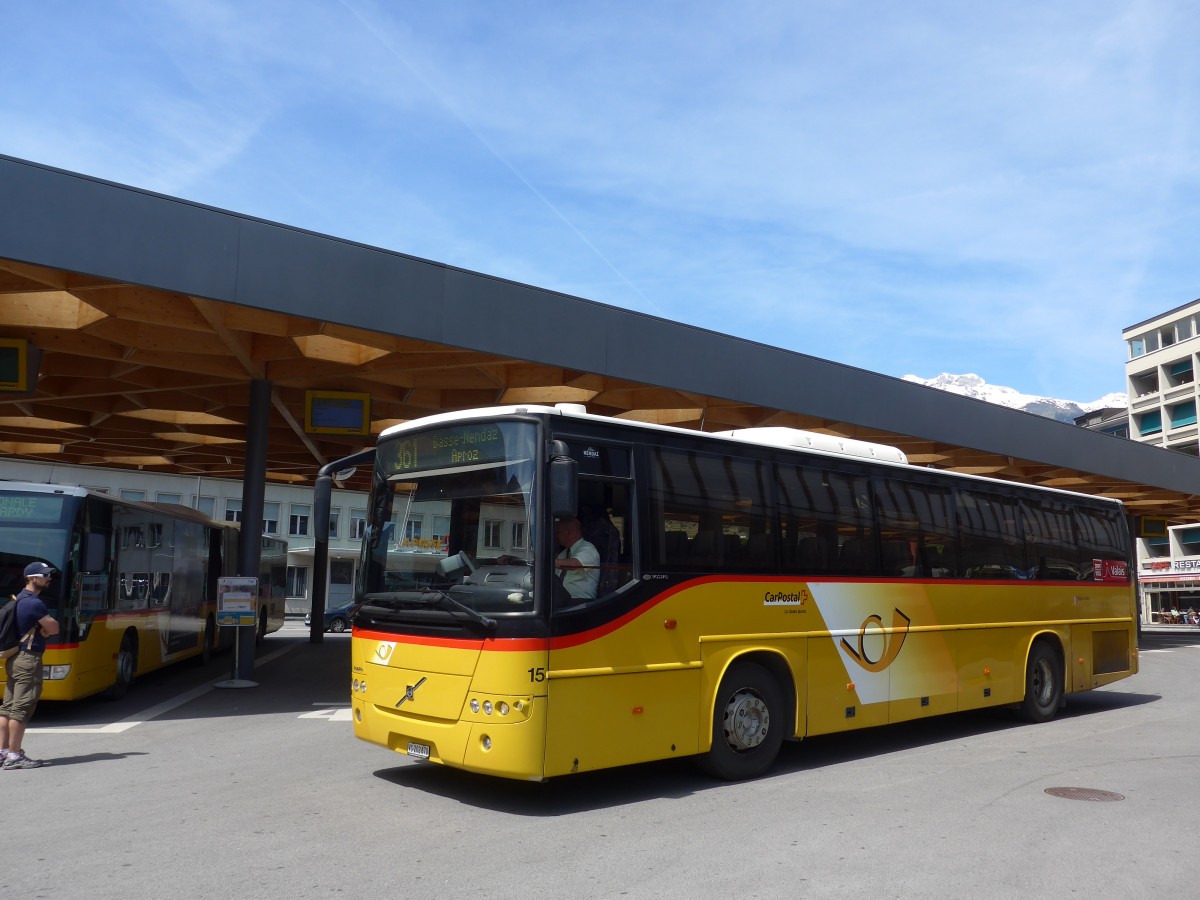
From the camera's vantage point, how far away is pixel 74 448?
91.0 ft

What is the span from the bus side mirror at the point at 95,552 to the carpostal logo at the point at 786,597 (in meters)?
8.62

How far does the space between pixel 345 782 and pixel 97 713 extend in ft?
21.8

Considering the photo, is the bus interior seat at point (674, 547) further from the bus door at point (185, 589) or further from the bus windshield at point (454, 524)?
the bus door at point (185, 589)

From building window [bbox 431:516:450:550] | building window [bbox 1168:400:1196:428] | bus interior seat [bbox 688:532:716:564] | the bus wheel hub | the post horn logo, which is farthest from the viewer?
building window [bbox 1168:400:1196:428]

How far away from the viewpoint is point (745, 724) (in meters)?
A: 8.74

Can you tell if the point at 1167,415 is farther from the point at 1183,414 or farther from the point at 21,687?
the point at 21,687

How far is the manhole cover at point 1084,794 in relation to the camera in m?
7.95

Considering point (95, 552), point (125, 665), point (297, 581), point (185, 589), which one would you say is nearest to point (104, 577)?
point (95, 552)

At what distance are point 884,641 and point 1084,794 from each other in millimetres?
2546

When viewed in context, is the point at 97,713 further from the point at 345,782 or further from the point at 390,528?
the point at 390,528

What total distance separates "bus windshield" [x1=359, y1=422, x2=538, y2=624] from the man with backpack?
3085 mm

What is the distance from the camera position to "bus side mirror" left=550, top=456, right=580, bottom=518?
7.07 metres

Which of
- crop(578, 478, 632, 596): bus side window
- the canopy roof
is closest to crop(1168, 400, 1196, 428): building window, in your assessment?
the canopy roof

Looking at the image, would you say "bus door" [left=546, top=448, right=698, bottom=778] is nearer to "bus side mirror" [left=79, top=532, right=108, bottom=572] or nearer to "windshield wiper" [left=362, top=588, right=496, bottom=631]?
"windshield wiper" [left=362, top=588, right=496, bottom=631]
